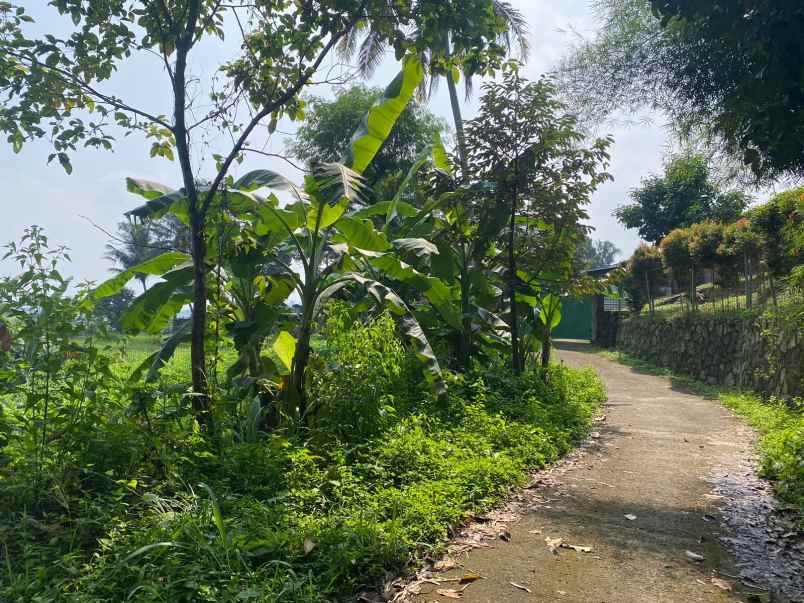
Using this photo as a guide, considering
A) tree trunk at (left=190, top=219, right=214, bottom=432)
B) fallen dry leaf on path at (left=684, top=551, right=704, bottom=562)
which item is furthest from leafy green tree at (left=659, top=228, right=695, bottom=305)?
tree trunk at (left=190, top=219, right=214, bottom=432)

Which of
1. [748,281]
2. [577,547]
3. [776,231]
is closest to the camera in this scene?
[577,547]

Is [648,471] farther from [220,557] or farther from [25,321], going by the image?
[25,321]

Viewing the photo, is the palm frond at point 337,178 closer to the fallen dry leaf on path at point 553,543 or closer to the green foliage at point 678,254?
the fallen dry leaf on path at point 553,543

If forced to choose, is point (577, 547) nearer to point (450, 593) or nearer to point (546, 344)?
point (450, 593)

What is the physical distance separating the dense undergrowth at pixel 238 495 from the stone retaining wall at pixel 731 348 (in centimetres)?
623

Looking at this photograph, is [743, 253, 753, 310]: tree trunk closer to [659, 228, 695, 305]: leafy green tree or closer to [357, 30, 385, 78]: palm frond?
[659, 228, 695, 305]: leafy green tree

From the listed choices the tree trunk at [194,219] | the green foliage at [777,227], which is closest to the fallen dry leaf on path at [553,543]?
the tree trunk at [194,219]

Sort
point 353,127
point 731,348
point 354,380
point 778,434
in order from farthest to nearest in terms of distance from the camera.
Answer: point 353,127
point 731,348
point 778,434
point 354,380

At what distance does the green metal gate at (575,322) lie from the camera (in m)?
34.3

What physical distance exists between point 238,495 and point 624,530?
286 centimetres

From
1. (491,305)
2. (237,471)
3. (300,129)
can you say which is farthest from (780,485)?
(300,129)

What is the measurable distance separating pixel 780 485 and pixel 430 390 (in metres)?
3.65

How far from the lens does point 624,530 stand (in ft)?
16.4

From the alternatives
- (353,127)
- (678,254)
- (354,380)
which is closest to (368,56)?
(353,127)
